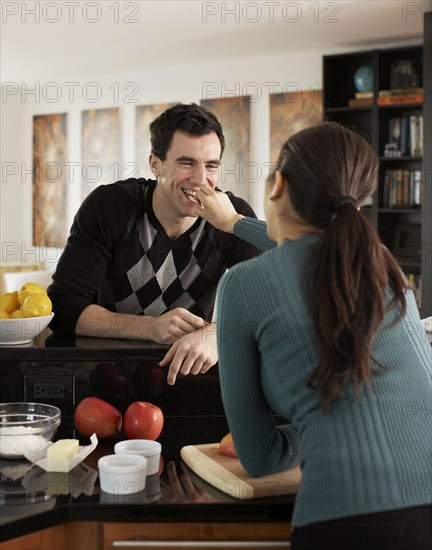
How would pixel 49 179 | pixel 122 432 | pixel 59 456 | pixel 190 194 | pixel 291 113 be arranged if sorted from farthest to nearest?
pixel 49 179
pixel 291 113
pixel 190 194
pixel 122 432
pixel 59 456

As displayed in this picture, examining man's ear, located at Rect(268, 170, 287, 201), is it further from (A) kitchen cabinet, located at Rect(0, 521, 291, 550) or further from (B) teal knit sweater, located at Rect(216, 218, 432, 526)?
(A) kitchen cabinet, located at Rect(0, 521, 291, 550)

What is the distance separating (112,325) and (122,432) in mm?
428

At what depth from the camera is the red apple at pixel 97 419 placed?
187 centimetres

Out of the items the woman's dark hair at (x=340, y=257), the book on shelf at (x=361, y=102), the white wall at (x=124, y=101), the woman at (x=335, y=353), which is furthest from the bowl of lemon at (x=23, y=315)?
the white wall at (x=124, y=101)

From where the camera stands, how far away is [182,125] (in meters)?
2.69

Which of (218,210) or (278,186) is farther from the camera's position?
(218,210)

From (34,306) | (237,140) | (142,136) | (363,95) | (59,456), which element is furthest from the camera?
(142,136)

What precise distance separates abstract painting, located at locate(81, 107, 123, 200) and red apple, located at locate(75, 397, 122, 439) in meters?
6.64

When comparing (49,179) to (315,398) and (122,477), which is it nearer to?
(122,477)

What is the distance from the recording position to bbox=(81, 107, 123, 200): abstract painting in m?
8.47

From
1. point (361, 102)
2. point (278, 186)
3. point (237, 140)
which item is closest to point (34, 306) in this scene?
point (278, 186)

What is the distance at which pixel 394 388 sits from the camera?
133 cm
